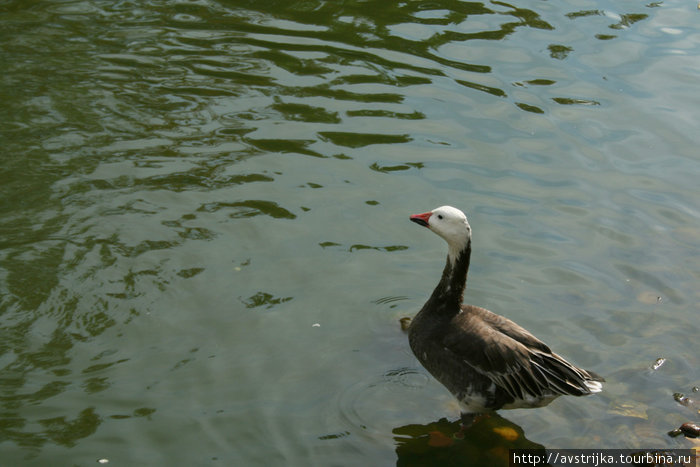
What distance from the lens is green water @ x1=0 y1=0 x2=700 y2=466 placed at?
22.2ft

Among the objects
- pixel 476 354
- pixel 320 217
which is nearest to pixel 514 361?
pixel 476 354

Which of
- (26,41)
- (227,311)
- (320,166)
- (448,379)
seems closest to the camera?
(448,379)

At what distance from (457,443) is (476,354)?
814 millimetres

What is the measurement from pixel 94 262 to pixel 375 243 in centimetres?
306

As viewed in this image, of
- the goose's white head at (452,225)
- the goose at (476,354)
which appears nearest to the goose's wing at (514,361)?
the goose at (476,354)

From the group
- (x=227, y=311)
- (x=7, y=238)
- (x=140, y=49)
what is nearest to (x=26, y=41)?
(x=140, y=49)

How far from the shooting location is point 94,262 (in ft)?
27.1

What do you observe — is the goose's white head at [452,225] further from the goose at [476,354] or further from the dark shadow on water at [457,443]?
the dark shadow on water at [457,443]

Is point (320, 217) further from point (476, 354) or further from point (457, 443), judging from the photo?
point (457, 443)

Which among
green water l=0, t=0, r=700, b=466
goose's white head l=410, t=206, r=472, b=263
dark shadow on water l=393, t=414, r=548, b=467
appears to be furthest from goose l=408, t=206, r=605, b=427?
green water l=0, t=0, r=700, b=466

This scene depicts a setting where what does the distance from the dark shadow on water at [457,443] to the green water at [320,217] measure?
0.03 meters

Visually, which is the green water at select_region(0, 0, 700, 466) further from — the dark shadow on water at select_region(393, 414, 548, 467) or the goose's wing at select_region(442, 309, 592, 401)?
the goose's wing at select_region(442, 309, 592, 401)

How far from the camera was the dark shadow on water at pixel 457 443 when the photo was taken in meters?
6.58

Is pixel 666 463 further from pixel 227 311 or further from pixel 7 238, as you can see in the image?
pixel 7 238
